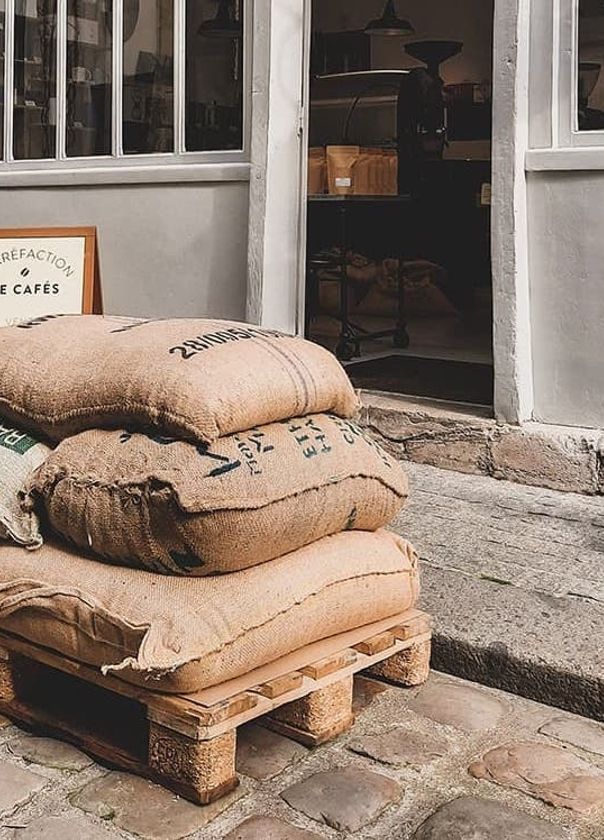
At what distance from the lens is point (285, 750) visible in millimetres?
2496

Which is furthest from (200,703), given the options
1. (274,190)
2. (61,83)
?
(61,83)

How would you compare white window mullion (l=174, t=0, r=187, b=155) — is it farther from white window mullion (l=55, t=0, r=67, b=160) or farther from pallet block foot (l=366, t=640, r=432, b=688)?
pallet block foot (l=366, t=640, r=432, b=688)

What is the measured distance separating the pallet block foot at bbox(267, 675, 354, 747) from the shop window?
3.18m

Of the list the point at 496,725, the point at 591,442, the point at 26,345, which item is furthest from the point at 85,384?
the point at 591,442

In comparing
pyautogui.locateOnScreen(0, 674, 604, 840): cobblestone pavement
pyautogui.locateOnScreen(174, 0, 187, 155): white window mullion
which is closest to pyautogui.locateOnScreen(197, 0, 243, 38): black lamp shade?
pyautogui.locateOnScreen(174, 0, 187, 155): white window mullion

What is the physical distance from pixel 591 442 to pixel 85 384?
2.14m

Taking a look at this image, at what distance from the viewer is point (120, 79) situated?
559 centimetres

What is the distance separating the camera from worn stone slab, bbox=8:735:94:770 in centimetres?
245

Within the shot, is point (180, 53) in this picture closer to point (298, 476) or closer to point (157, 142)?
point (157, 142)

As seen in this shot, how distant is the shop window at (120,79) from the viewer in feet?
17.1

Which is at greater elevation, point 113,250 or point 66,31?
point 66,31

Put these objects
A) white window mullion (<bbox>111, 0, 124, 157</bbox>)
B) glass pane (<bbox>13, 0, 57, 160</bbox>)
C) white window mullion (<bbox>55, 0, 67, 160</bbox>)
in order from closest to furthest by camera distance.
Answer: white window mullion (<bbox>111, 0, 124, 157</bbox>) → white window mullion (<bbox>55, 0, 67, 160</bbox>) → glass pane (<bbox>13, 0, 57, 160</bbox>)

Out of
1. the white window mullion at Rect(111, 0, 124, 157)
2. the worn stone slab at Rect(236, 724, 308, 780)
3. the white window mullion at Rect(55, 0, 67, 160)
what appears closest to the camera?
the worn stone slab at Rect(236, 724, 308, 780)

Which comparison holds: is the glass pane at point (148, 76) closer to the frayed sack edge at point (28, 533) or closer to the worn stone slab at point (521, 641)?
the worn stone slab at point (521, 641)
